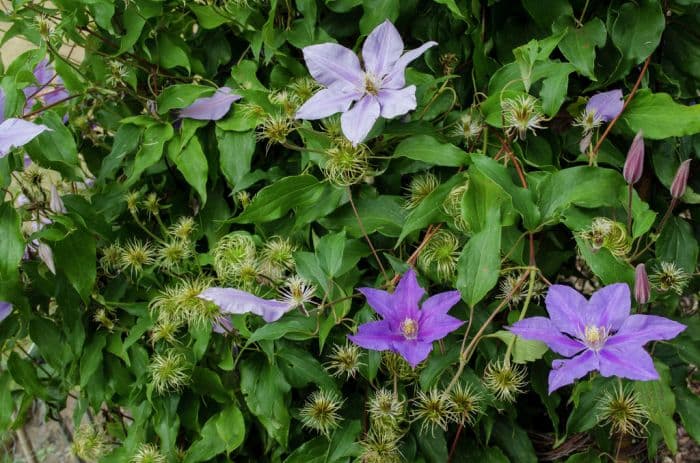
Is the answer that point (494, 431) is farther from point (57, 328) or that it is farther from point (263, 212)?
point (57, 328)

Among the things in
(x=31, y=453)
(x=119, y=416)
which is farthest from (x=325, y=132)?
(x=31, y=453)

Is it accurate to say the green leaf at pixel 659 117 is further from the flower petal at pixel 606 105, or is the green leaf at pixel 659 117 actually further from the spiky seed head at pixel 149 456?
the spiky seed head at pixel 149 456

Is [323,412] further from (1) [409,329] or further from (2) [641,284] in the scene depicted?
(2) [641,284]

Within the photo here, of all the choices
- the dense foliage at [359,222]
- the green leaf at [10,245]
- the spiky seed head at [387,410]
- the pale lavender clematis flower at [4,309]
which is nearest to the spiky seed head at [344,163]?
the dense foliage at [359,222]

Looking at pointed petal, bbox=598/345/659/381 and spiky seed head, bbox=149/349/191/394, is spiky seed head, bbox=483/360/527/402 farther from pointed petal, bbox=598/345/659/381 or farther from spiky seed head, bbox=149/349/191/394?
spiky seed head, bbox=149/349/191/394

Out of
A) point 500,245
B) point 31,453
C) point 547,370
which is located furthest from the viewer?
point 31,453

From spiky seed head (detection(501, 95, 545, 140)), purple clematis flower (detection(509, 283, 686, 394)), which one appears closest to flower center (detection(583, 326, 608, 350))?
purple clematis flower (detection(509, 283, 686, 394))

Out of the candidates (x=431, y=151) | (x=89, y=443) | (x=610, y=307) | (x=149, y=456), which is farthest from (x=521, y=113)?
(x=89, y=443)
